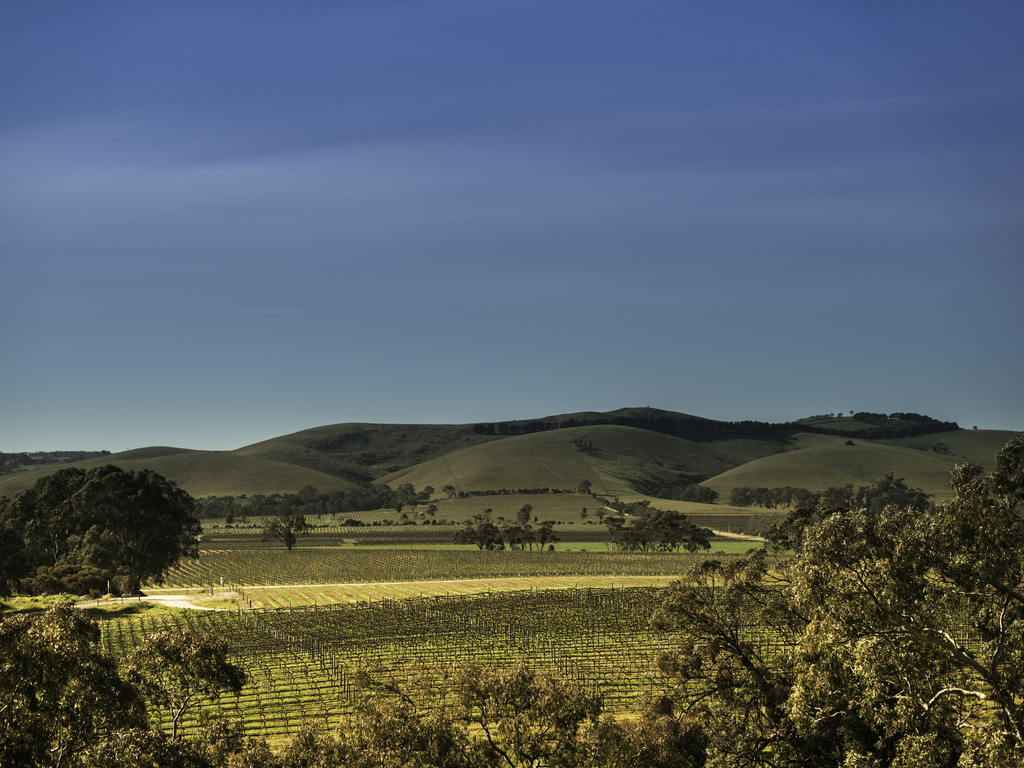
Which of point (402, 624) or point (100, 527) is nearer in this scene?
point (402, 624)

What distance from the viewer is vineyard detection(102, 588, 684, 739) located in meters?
52.5

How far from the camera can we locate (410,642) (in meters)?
72.8

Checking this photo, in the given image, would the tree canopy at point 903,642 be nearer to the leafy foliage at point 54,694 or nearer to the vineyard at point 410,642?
the vineyard at point 410,642

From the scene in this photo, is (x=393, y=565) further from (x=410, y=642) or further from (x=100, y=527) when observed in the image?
(x=410, y=642)

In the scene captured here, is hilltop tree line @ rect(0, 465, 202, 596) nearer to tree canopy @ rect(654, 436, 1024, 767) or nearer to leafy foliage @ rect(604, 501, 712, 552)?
leafy foliage @ rect(604, 501, 712, 552)

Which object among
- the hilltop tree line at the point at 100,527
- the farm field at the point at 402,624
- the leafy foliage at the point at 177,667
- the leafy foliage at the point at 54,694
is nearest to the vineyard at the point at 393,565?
the farm field at the point at 402,624

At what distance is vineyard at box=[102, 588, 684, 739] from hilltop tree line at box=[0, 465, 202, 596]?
22.0m

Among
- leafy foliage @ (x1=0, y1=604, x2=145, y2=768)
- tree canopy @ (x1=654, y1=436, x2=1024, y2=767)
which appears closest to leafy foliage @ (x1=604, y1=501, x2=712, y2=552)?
tree canopy @ (x1=654, y1=436, x2=1024, y2=767)

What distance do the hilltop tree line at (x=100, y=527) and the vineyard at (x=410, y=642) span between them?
2200 centimetres

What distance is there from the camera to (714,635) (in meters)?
35.4

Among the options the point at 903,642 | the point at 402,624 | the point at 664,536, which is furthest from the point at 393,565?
the point at 903,642

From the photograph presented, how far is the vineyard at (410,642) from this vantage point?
5247 centimetres

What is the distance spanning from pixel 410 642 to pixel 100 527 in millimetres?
57792

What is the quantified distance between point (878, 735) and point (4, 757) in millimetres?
25644
